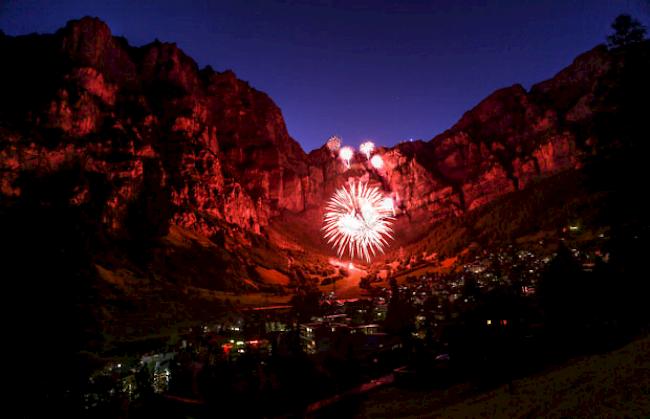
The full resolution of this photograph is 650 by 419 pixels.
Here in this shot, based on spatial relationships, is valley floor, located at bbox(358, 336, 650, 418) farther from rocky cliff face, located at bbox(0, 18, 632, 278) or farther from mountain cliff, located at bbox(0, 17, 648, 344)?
rocky cliff face, located at bbox(0, 18, 632, 278)

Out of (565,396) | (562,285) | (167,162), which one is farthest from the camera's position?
(167,162)

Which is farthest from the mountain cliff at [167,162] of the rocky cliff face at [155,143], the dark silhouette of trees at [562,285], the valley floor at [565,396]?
the valley floor at [565,396]

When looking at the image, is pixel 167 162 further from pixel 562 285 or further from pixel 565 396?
pixel 565 396

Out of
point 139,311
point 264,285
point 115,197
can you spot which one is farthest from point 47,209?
point 115,197

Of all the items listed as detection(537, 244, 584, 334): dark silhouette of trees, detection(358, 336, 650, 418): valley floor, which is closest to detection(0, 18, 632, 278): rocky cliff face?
detection(537, 244, 584, 334): dark silhouette of trees

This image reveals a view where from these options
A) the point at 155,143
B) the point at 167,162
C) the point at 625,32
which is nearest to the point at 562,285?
the point at 625,32

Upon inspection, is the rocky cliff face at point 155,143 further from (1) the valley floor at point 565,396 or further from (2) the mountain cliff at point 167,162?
(1) the valley floor at point 565,396

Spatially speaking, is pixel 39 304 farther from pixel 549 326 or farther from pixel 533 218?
pixel 533 218
